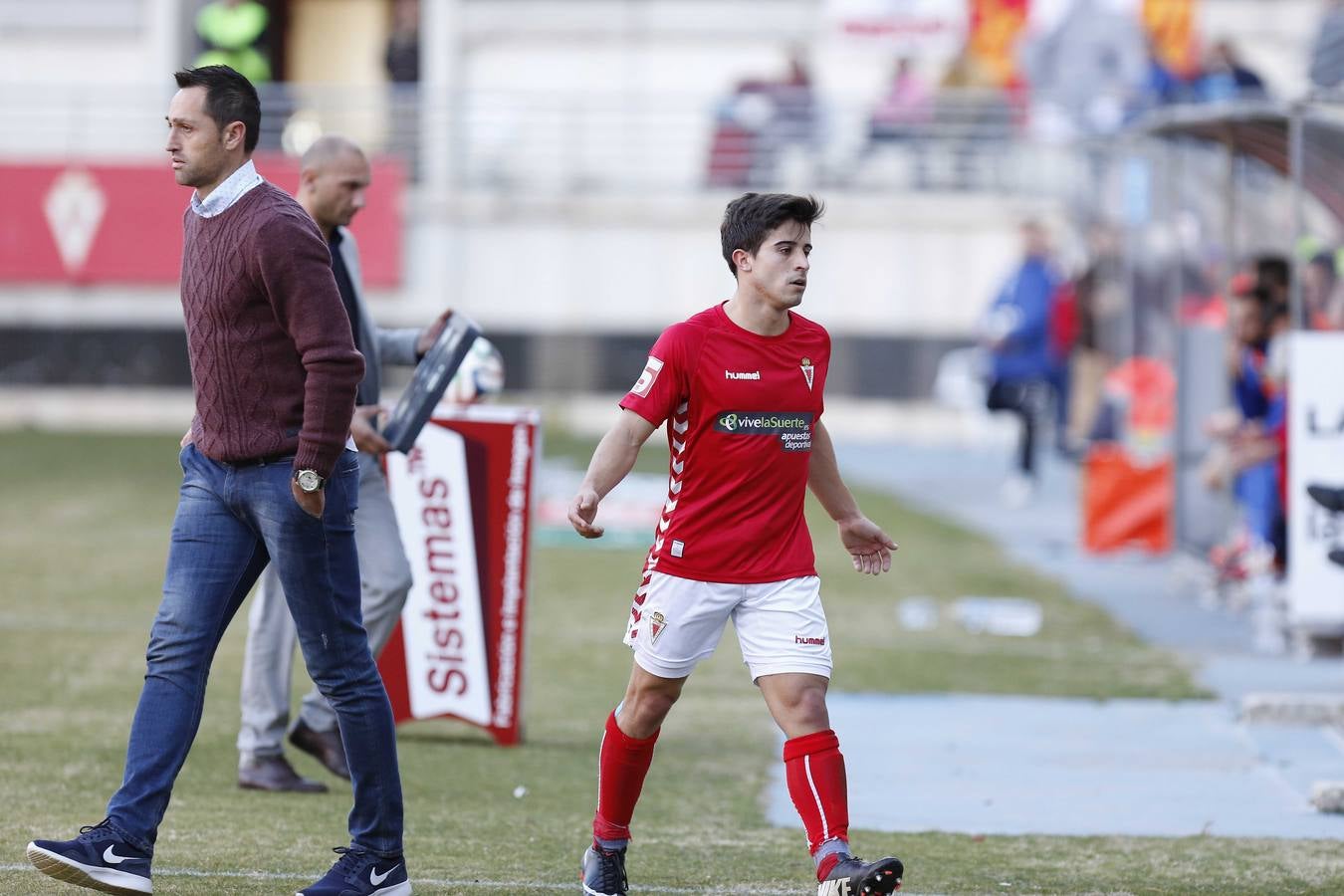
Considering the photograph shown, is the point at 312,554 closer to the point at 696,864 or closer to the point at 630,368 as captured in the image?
the point at 696,864

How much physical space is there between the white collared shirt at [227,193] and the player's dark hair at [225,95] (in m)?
0.07

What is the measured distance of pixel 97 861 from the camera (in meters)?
4.89

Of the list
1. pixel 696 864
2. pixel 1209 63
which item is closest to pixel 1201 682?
pixel 696 864

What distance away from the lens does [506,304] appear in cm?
2423

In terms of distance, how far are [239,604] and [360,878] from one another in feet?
2.47

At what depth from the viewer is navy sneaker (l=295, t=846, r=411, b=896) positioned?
5138 millimetres

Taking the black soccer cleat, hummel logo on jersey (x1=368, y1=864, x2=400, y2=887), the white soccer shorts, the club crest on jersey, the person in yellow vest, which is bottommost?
hummel logo on jersey (x1=368, y1=864, x2=400, y2=887)

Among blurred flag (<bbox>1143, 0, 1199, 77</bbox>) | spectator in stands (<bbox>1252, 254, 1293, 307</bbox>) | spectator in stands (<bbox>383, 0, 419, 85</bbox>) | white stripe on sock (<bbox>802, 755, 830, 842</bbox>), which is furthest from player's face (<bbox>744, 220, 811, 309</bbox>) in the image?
spectator in stands (<bbox>383, 0, 419, 85</bbox>)

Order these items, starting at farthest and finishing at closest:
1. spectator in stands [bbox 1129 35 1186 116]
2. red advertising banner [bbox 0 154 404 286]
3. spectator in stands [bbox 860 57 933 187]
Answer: spectator in stands [bbox 860 57 933 187]
red advertising banner [bbox 0 154 404 286]
spectator in stands [bbox 1129 35 1186 116]

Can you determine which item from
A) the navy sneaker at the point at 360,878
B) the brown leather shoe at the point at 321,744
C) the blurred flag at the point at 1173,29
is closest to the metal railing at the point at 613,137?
the blurred flag at the point at 1173,29

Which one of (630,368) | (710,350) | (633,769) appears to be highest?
(710,350)

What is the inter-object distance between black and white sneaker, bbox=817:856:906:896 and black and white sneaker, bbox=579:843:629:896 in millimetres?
633

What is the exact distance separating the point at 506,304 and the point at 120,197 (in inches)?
178

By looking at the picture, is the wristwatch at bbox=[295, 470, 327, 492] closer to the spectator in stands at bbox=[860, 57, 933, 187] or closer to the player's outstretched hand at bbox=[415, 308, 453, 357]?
the player's outstretched hand at bbox=[415, 308, 453, 357]
